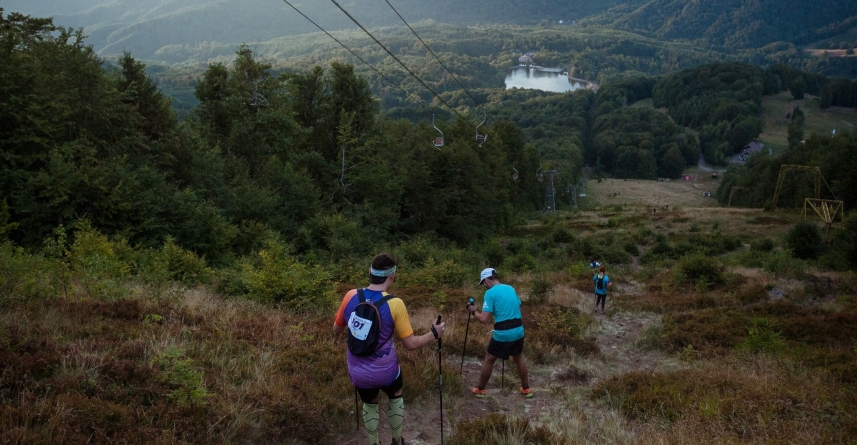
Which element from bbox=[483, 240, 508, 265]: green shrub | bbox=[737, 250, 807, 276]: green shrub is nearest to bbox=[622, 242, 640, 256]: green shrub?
bbox=[737, 250, 807, 276]: green shrub

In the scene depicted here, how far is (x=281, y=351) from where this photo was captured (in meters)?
7.25

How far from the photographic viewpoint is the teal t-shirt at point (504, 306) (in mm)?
7316

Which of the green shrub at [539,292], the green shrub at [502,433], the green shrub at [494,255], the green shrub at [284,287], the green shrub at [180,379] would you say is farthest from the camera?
the green shrub at [494,255]

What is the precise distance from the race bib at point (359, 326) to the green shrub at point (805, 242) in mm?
33824

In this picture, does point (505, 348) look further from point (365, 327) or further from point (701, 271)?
point (701, 271)

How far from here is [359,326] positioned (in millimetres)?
4676

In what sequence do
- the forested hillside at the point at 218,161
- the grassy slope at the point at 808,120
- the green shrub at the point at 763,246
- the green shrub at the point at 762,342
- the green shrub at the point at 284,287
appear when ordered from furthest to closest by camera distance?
1. the grassy slope at the point at 808,120
2. the green shrub at the point at 763,246
3. the forested hillside at the point at 218,161
4. the green shrub at the point at 284,287
5. the green shrub at the point at 762,342

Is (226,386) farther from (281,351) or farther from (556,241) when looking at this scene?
(556,241)

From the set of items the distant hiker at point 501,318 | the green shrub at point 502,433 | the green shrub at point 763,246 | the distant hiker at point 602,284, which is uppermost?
the distant hiker at point 501,318

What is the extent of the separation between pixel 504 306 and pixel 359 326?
3.21 m

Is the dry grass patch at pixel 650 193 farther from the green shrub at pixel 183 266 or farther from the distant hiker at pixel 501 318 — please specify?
the distant hiker at pixel 501 318

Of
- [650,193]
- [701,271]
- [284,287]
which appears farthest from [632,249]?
[650,193]

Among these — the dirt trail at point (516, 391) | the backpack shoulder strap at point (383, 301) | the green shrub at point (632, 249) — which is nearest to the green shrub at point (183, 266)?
the dirt trail at point (516, 391)

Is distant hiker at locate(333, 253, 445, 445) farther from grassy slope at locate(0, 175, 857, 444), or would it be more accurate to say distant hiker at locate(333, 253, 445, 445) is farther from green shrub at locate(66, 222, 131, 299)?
green shrub at locate(66, 222, 131, 299)
